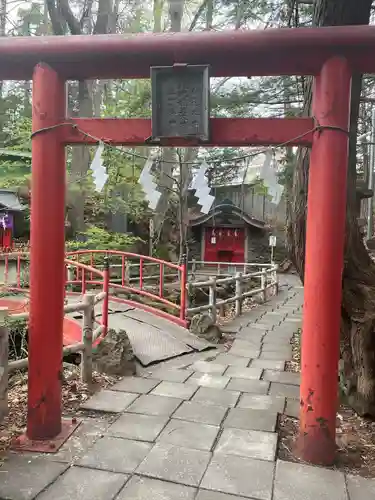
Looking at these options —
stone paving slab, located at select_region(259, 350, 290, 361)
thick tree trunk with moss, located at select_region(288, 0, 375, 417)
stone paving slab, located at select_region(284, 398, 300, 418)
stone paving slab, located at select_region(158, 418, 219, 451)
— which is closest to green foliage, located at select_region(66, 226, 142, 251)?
stone paving slab, located at select_region(259, 350, 290, 361)

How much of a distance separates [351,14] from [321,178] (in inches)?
79.7

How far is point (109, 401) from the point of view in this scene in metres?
4.14

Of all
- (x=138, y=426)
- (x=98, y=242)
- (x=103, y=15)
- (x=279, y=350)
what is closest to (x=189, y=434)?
(x=138, y=426)

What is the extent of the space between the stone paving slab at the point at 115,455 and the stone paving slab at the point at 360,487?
1.44m

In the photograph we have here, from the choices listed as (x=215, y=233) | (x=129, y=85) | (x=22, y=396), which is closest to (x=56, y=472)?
(x=22, y=396)

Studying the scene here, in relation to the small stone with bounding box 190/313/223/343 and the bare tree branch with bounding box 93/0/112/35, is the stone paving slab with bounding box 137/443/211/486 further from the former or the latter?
the bare tree branch with bounding box 93/0/112/35

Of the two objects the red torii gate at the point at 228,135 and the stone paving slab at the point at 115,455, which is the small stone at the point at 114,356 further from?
the stone paving slab at the point at 115,455

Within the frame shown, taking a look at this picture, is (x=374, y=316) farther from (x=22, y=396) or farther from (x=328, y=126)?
(x=22, y=396)

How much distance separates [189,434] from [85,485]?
1.03 m

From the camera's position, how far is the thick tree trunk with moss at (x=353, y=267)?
4020mm

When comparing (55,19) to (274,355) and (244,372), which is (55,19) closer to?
(274,355)

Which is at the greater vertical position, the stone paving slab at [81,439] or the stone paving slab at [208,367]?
the stone paving slab at [81,439]

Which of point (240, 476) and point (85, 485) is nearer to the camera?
point (85, 485)

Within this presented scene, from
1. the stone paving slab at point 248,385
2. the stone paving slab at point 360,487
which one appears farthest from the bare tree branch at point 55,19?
the stone paving slab at point 360,487
